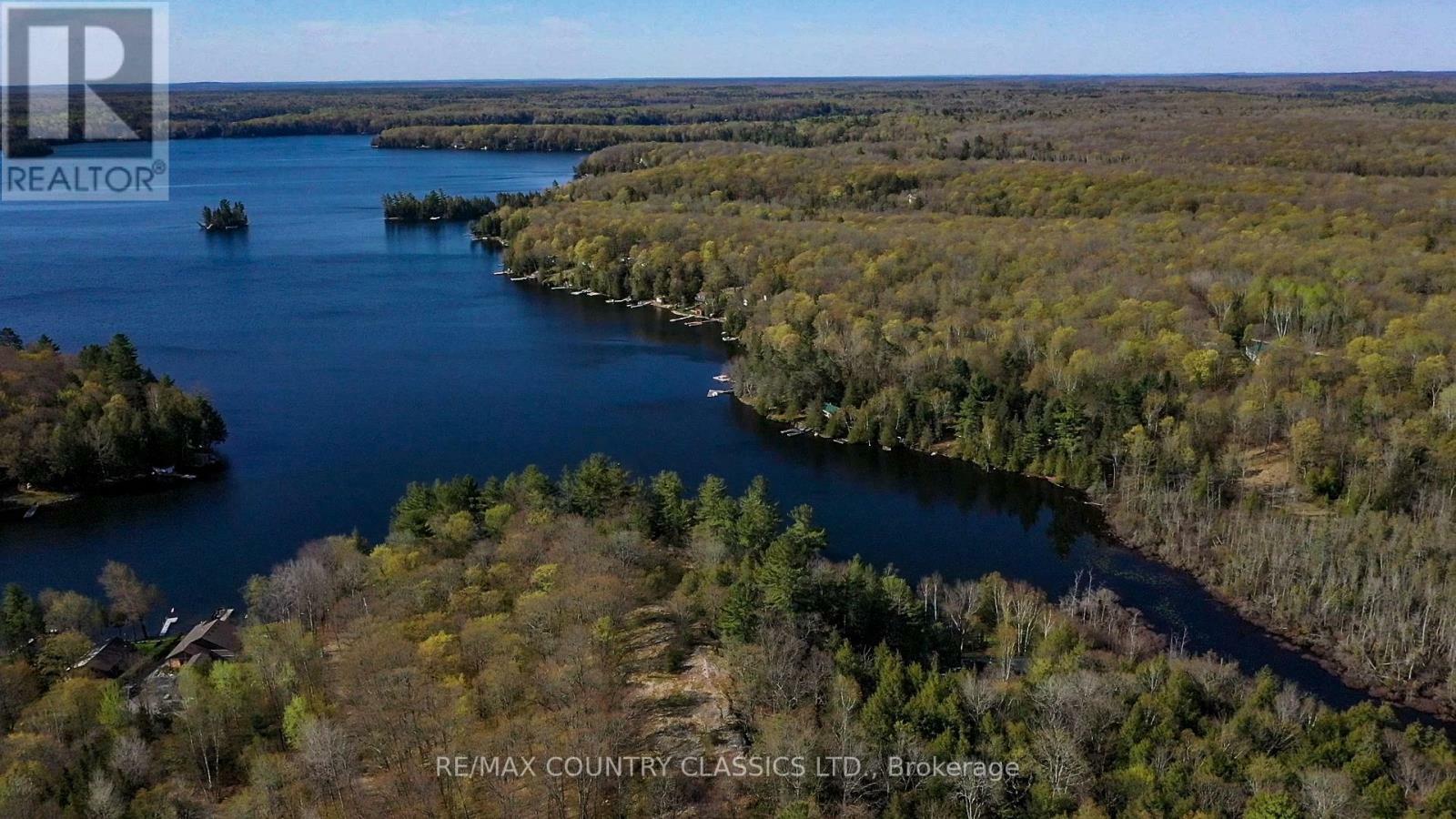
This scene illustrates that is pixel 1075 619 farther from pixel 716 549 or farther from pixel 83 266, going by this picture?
pixel 83 266

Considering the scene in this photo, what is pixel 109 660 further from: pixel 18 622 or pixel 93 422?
pixel 93 422

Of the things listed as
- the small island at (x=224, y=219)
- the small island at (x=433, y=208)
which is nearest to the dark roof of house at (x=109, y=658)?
the small island at (x=224, y=219)

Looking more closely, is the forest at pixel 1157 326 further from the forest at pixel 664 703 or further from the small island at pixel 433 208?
the small island at pixel 433 208

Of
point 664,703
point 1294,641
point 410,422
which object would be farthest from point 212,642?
point 1294,641

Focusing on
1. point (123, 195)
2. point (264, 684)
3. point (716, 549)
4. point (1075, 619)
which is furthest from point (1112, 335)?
point (123, 195)

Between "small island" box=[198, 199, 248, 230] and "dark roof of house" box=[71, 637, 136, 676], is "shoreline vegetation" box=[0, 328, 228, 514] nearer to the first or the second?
"dark roof of house" box=[71, 637, 136, 676]
